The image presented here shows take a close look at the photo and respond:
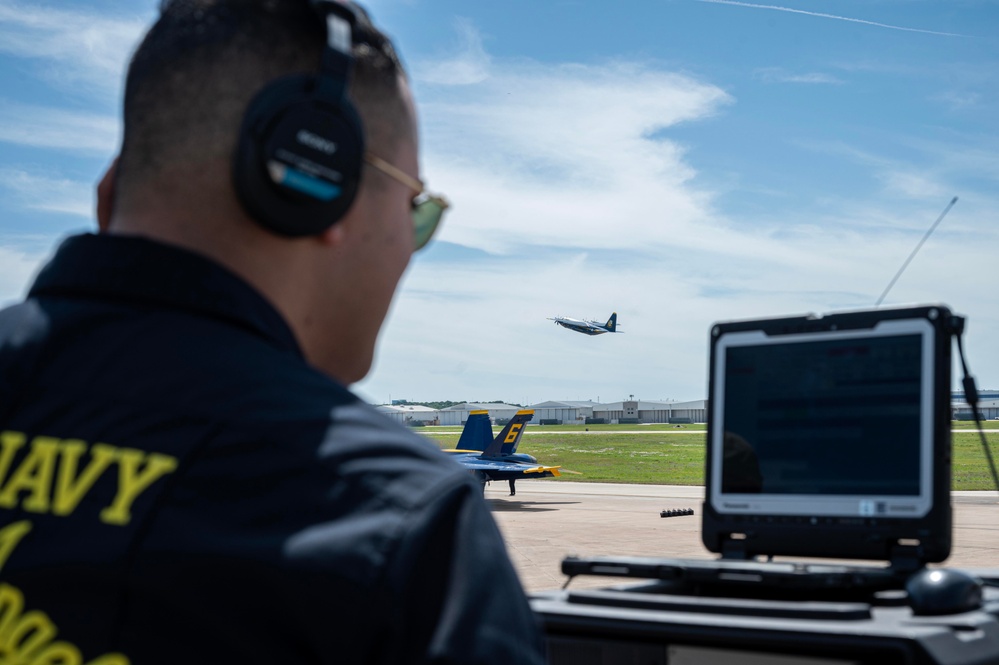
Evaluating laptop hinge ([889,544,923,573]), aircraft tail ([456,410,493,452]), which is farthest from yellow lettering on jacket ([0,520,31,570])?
aircraft tail ([456,410,493,452])

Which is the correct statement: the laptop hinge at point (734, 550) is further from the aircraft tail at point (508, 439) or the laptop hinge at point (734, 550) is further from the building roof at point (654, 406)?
the building roof at point (654, 406)

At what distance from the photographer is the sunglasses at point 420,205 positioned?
1.21 metres

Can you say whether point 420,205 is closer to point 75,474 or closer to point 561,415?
point 75,474

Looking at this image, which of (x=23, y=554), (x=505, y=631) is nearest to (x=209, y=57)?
(x=23, y=554)

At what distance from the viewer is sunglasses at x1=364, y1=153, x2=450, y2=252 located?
1.21 metres

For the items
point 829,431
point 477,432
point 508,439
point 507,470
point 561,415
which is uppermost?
point 561,415

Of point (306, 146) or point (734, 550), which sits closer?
point (306, 146)

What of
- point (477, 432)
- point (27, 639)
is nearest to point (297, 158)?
point (27, 639)

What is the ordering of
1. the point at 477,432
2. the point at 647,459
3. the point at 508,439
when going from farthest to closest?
1. the point at 647,459
2. the point at 477,432
3. the point at 508,439

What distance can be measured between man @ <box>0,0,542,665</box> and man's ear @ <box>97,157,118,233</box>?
6.1 inches

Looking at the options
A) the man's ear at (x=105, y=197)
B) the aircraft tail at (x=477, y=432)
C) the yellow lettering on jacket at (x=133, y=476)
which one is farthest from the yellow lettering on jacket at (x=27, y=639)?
the aircraft tail at (x=477, y=432)

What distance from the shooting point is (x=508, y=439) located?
1124 inches

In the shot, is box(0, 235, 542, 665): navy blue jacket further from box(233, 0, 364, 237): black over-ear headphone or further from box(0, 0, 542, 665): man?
box(233, 0, 364, 237): black over-ear headphone

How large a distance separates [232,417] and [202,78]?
1.43ft
